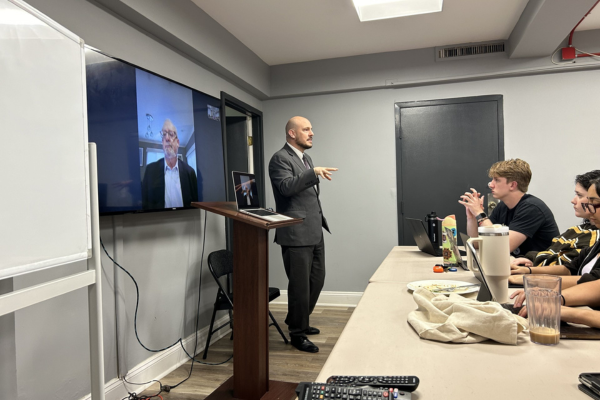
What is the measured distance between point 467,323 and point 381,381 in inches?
13.8

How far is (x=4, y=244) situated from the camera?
107cm

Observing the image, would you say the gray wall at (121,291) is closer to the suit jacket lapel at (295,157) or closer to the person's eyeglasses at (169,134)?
the person's eyeglasses at (169,134)

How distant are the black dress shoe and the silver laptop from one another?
1.24 metres

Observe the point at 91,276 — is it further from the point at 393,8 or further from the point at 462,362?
the point at 393,8

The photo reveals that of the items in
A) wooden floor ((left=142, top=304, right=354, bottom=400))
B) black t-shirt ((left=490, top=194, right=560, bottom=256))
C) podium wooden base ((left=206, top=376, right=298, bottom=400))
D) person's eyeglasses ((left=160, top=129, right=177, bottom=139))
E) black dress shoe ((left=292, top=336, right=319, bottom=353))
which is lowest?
wooden floor ((left=142, top=304, right=354, bottom=400))

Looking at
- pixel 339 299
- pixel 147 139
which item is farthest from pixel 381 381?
pixel 339 299

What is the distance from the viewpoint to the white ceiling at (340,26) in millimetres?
3025

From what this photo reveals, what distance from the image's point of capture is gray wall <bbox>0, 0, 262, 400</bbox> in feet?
5.57

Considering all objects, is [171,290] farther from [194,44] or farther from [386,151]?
[386,151]

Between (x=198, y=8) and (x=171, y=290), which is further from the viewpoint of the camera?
(x=198, y=8)

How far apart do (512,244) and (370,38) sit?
2.29 metres

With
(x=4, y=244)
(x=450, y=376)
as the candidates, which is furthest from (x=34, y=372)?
(x=450, y=376)

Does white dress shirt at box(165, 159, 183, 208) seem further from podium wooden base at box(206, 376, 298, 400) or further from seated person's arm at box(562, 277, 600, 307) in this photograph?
seated person's arm at box(562, 277, 600, 307)

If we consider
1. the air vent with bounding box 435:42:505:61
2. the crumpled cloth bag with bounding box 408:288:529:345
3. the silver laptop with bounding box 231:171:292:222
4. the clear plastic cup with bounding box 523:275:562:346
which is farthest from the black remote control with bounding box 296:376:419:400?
the air vent with bounding box 435:42:505:61
